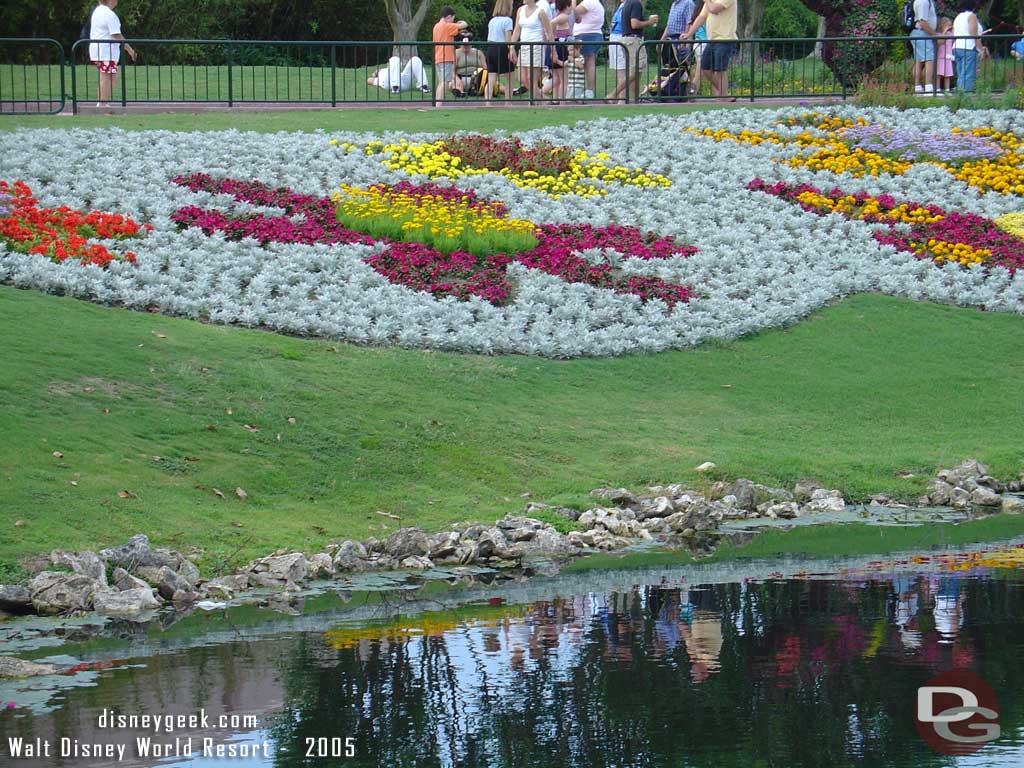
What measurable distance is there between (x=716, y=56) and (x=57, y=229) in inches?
538

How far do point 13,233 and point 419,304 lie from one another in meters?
4.44

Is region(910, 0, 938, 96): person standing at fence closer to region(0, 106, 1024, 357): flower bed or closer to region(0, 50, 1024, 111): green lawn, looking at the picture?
region(0, 50, 1024, 111): green lawn

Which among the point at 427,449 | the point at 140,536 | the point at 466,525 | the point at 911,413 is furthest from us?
the point at 911,413

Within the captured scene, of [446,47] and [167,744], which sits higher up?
[446,47]

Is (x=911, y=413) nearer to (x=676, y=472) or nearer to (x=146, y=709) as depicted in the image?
(x=676, y=472)

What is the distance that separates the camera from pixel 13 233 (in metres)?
16.3

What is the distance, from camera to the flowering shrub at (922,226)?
786 inches

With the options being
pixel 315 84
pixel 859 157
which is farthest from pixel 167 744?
pixel 315 84

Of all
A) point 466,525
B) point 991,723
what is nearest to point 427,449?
point 466,525

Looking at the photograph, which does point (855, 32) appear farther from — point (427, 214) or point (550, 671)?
point (550, 671)

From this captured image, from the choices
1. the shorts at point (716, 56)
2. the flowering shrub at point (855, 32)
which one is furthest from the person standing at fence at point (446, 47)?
the flowering shrub at point (855, 32)

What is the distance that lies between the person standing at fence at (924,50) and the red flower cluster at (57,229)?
15816 millimetres

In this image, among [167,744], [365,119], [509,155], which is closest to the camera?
[167,744]

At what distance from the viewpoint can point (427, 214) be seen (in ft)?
62.1
